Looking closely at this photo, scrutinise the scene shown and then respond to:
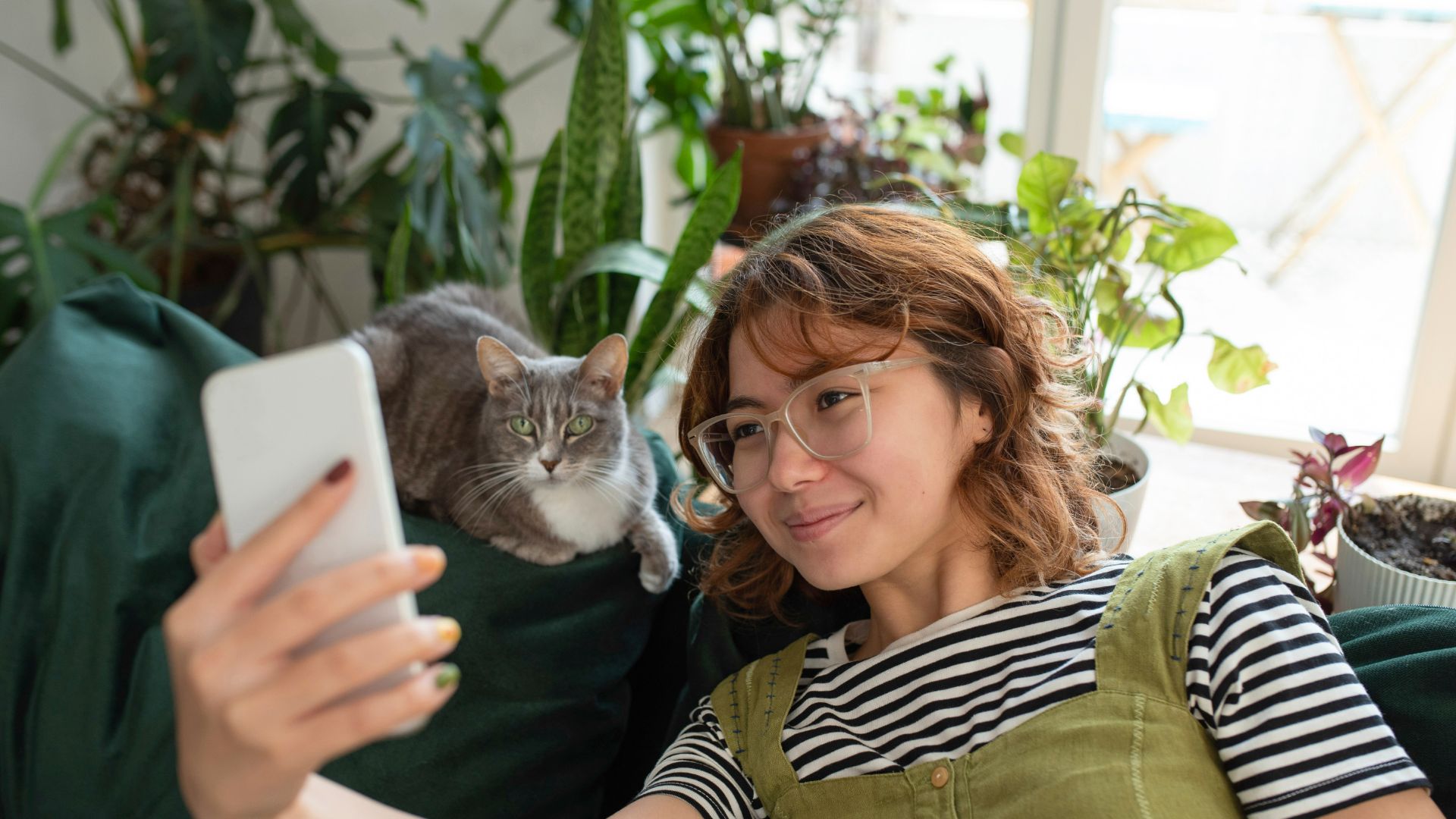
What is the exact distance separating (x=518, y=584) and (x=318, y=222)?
5.14 feet

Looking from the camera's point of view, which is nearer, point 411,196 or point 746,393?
point 746,393

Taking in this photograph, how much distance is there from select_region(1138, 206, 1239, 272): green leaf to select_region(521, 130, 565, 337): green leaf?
89 centimetres

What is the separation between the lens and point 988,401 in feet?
3.46

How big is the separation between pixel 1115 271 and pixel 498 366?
0.83m

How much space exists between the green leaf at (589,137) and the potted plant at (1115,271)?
0.58 m

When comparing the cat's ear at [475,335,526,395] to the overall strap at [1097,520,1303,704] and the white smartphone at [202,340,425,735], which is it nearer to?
the white smartphone at [202,340,425,735]

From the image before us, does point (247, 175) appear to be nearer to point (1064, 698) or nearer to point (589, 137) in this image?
point (589, 137)

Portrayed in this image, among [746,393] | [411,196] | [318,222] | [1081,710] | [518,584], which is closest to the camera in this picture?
[1081,710]

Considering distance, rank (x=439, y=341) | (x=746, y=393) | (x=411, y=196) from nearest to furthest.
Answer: (x=746, y=393), (x=439, y=341), (x=411, y=196)

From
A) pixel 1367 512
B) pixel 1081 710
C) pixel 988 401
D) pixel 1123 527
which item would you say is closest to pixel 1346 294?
pixel 1367 512

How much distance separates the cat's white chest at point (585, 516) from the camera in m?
1.26

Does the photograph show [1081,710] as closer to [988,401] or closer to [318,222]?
[988,401]

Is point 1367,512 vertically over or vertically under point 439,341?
under

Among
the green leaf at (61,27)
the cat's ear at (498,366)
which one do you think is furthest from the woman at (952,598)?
the green leaf at (61,27)
